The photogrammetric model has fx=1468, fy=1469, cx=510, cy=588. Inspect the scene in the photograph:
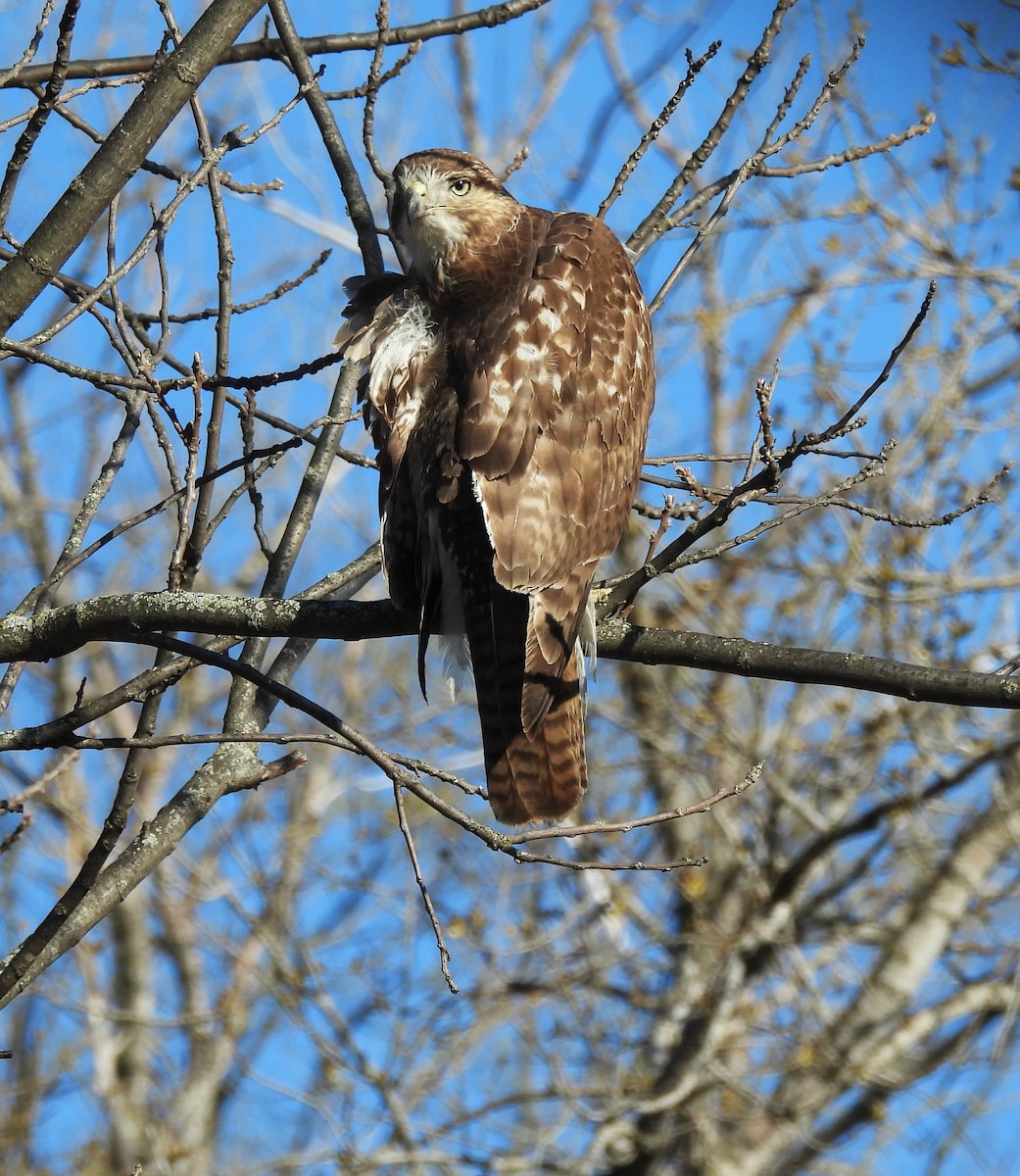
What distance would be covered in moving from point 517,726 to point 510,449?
67 cm

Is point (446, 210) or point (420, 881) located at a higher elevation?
point (446, 210)

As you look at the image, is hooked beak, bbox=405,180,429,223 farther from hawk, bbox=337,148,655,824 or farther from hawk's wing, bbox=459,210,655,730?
hawk's wing, bbox=459,210,655,730

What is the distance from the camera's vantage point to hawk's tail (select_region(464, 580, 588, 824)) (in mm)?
3520

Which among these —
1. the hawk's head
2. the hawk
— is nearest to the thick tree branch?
the hawk

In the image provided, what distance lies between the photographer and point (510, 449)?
355 centimetres

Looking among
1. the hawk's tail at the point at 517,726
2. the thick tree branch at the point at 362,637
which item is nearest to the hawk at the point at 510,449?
the hawk's tail at the point at 517,726

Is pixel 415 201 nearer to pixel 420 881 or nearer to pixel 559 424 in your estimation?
pixel 559 424

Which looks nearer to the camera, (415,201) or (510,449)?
(510,449)

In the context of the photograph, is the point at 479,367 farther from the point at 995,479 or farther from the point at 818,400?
the point at 818,400

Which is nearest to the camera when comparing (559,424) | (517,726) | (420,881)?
(420,881)

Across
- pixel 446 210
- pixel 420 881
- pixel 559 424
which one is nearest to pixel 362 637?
pixel 420 881

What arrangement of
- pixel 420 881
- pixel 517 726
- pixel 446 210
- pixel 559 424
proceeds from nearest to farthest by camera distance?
pixel 420 881, pixel 517 726, pixel 559 424, pixel 446 210

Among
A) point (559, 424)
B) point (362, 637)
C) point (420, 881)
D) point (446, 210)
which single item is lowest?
point (420, 881)

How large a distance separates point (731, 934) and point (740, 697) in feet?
6.71
